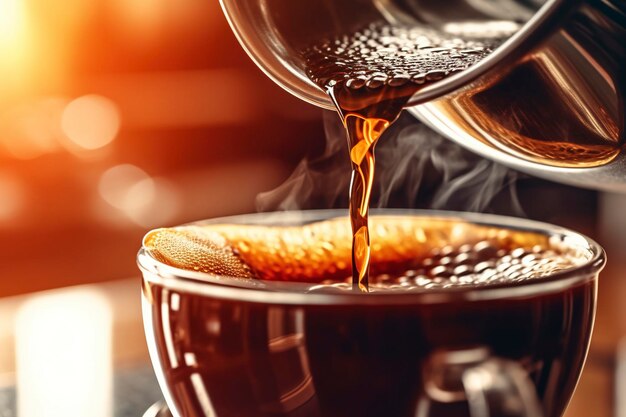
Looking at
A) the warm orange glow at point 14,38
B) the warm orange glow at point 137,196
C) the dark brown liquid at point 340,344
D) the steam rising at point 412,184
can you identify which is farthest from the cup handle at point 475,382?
the warm orange glow at point 14,38

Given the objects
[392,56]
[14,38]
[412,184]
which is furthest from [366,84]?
[14,38]

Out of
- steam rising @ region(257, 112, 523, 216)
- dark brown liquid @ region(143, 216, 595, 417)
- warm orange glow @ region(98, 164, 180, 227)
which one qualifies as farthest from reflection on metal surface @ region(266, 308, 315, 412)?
warm orange glow @ region(98, 164, 180, 227)

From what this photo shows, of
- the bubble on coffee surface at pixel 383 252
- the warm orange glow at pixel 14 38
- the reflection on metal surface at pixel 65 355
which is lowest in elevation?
the warm orange glow at pixel 14 38

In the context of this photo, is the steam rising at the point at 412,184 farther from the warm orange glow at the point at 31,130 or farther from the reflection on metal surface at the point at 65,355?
the warm orange glow at the point at 31,130

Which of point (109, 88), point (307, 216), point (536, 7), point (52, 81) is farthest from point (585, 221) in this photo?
point (307, 216)

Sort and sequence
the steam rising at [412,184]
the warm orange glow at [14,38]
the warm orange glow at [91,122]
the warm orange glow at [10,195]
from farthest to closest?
the warm orange glow at [14,38] < the warm orange glow at [91,122] < the warm orange glow at [10,195] < the steam rising at [412,184]

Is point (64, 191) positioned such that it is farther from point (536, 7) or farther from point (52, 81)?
point (536, 7)
